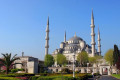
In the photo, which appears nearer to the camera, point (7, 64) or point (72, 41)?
point (7, 64)

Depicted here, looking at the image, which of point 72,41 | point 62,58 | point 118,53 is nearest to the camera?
point 118,53

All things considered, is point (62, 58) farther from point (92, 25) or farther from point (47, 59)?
point (92, 25)

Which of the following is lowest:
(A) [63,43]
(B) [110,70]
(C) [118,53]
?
(B) [110,70]

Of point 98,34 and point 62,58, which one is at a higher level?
point 98,34

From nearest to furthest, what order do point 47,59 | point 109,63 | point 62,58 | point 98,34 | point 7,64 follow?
1. point 7,64
2. point 109,63
3. point 47,59
4. point 62,58
5. point 98,34

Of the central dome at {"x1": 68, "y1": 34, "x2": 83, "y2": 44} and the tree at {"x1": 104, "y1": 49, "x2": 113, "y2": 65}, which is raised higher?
the central dome at {"x1": 68, "y1": 34, "x2": 83, "y2": 44}

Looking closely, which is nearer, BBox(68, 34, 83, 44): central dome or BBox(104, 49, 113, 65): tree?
BBox(104, 49, 113, 65): tree

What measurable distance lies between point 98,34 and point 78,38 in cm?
1914

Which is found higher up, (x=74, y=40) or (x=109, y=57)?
(x=74, y=40)

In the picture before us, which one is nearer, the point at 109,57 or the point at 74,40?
the point at 109,57

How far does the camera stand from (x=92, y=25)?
167ft

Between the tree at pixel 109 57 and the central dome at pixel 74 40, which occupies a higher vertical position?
the central dome at pixel 74 40

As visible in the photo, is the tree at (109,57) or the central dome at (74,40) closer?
the tree at (109,57)

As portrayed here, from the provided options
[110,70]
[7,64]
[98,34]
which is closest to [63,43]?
[98,34]
